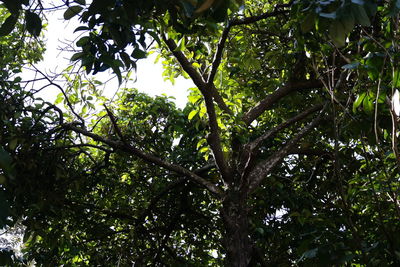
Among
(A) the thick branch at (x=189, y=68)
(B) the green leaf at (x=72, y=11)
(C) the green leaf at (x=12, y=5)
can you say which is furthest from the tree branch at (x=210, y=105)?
(C) the green leaf at (x=12, y=5)

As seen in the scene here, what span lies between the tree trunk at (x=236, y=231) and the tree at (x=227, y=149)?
1 centimetres

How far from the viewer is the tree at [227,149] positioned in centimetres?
218

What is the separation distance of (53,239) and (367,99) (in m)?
2.96

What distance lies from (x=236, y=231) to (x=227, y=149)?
0.88 metres

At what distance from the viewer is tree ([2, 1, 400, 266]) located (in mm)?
2182

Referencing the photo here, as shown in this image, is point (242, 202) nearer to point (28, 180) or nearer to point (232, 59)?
point (232, 59)

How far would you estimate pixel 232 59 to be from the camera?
13.0 ft

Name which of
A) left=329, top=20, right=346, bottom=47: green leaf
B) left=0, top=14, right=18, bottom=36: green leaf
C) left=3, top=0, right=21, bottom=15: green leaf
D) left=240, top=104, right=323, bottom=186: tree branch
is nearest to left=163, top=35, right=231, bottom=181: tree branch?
left=240, top=104, right=323, bottom=186: tree branch

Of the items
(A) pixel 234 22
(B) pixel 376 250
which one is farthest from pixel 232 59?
(B) pixel 376 250

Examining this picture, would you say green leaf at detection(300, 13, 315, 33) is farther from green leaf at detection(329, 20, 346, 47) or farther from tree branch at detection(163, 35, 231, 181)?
tree branch at detection(163, 35, 231, 181)

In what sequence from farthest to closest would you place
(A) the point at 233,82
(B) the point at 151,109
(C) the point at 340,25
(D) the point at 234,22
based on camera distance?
1. (B) the point at 151,109
2. (A) the point at 233,82
3. (D) the point at 234,22
4. (C) the point at 340,25

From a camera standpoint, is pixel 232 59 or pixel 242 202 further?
pixel 232 59

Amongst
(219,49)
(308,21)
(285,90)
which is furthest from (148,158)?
(308,21)

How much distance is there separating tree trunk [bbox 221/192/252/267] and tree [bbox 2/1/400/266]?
0.01 meters
